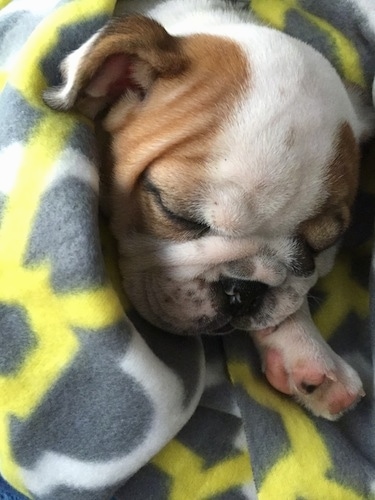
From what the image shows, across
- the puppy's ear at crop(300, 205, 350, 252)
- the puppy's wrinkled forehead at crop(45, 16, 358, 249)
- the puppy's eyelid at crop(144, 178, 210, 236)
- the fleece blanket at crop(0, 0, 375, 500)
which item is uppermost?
the puppy's wrinkled forehead at crop(45, 16, 358, 249)

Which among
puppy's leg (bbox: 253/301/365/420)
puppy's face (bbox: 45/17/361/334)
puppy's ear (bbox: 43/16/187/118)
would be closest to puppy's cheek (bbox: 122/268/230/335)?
puppy's face (bbox: 45/17/361/334)

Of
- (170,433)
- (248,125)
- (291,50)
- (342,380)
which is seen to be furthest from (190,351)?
(291,50)

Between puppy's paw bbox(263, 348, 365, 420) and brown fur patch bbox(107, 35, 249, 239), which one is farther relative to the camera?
puppy's paw bbox(263, 348, 365, 420)

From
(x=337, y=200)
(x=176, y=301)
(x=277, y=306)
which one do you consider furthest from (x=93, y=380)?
(x=337, y=200)

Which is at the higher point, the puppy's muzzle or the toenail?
the puppy's muzzle

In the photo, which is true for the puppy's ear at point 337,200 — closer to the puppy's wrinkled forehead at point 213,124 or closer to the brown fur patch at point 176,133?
the puppy's wrinkled forehead at point 213,124

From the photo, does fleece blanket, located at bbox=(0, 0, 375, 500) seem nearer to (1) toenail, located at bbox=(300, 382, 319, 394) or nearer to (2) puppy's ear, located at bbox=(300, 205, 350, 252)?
(1) toenail, located at bbox=(300, 382, 319, 394)
